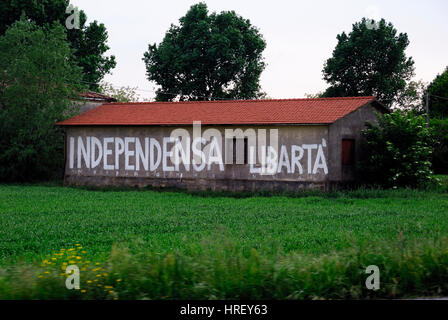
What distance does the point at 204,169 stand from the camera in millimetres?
31453

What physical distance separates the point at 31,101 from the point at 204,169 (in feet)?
39.3

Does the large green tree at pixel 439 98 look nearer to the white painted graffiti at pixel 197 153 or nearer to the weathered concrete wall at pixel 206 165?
the weathered concrete wall at pixel 206 165

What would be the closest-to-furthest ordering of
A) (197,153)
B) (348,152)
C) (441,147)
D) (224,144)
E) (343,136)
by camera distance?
(343,136), (348,152), (224,144), (197,153), (441,147)

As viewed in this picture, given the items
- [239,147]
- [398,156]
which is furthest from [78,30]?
[398,156]

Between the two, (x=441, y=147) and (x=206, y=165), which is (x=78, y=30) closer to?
(x=206, y=165)

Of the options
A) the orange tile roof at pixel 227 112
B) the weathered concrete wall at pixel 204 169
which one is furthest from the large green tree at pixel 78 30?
the weathered concrete wall at pixel 204 169

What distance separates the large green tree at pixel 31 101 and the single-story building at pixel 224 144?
1468 mm

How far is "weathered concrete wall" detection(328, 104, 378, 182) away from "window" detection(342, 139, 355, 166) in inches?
7.5

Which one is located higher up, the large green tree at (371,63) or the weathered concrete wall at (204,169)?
the large green tree at (371,63)

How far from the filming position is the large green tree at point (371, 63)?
55.7 meters

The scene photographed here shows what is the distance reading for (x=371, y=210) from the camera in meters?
21.2

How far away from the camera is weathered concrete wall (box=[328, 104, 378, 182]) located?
29.0 metres

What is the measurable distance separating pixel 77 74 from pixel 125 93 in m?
34.8
